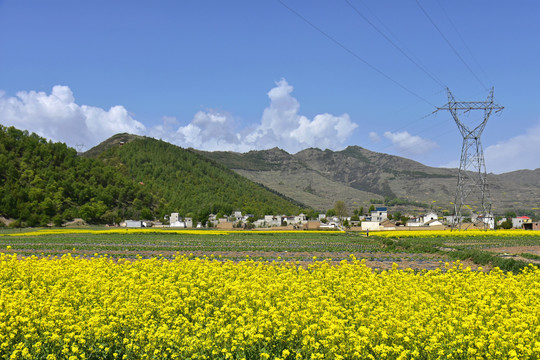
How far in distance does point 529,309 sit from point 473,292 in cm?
195

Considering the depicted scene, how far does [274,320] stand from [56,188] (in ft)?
515

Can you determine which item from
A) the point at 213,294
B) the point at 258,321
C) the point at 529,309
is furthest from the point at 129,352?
the point at 529,309

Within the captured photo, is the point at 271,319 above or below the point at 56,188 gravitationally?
below

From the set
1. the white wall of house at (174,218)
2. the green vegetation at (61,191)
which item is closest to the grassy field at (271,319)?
the green vegetation at (61,191)

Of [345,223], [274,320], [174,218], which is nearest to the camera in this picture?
[274,320]

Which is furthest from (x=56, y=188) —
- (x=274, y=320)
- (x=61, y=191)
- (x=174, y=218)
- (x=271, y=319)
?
(x=274, y=320)

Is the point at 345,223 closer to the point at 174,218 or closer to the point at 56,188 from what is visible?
the point at 174,218

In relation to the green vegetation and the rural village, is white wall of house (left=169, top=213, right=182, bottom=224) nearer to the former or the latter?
the rural village

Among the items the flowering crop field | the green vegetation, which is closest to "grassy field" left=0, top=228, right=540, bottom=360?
the flowering crop field

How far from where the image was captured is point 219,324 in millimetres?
8984

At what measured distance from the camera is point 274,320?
8766 millimetres

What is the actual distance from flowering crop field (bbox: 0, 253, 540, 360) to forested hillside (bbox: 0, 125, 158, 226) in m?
118

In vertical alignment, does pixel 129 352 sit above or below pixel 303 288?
below

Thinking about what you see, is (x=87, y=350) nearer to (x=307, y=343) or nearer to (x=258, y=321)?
(x=258, y=321)
